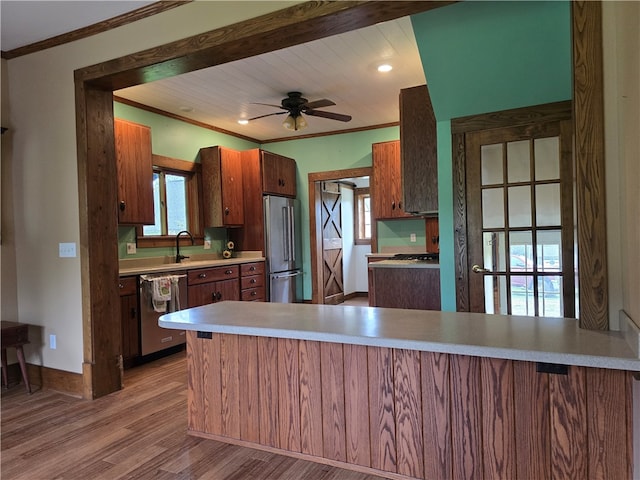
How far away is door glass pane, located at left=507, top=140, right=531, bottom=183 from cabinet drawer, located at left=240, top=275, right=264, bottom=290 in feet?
10.6

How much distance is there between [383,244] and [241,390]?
412 centimetres

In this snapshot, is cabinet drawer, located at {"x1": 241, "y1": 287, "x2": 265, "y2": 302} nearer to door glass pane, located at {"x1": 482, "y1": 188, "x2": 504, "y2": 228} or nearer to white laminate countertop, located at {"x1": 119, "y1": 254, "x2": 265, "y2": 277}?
white laminate countertop, located at {"x1": 119, "y1": 254, "x2": 265, "y2": 277}

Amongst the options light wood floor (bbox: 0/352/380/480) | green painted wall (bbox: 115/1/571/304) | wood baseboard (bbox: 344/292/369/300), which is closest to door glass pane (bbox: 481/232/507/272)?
green painted wall (bbox: 115/1/571/304)

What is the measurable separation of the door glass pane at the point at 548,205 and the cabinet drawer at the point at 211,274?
10.3 feet

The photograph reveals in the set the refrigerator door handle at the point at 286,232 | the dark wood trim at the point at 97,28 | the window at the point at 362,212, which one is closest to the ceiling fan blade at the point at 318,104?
the dark wood trim at the point at 97,28

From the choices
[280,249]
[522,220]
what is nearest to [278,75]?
[522,220]

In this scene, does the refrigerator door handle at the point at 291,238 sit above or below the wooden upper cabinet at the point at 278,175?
below

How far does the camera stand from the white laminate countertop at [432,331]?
145cm

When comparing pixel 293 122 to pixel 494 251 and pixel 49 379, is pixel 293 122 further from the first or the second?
pixel 49 379

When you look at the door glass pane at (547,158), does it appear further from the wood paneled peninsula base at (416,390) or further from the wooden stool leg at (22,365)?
the wooden stool leg at (22,365)

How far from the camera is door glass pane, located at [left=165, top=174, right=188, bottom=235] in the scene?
4.92 metres

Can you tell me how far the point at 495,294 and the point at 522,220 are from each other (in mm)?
548

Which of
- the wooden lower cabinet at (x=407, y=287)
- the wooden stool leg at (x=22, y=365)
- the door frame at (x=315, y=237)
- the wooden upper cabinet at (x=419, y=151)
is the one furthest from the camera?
the door frame at (x=315, y=237)

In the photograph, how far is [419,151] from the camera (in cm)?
347
